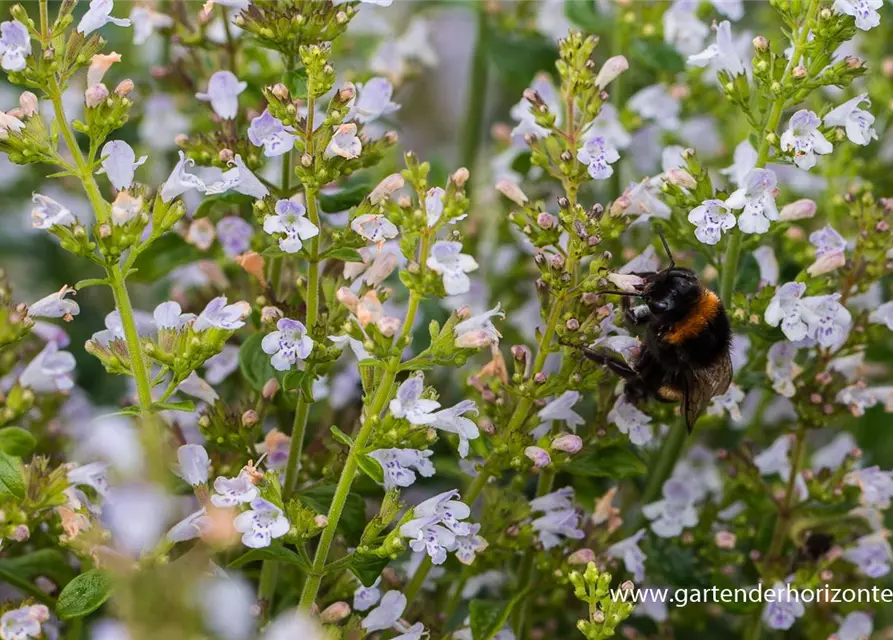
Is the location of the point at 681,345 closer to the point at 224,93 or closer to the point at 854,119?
the point at 854,119

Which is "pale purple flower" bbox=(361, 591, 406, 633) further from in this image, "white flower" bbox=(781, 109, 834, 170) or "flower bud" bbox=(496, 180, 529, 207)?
"white flower" bbox=(781, 109, 834, 170)

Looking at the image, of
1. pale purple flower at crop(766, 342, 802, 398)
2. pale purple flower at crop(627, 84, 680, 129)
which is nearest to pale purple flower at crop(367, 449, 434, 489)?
pale purple flower at crop(766, 342, 802, 398)

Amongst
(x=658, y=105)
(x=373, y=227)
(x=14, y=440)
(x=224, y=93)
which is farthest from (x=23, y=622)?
(x=658, y=105)

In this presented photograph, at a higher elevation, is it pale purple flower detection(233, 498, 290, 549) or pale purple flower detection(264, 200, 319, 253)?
pale purple flower detection(264, 200, 319, 253)

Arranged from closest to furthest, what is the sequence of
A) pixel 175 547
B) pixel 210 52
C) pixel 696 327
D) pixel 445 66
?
pixel 175 547 < pixel 696 327 < pixel 210 52 < pixel 445 66

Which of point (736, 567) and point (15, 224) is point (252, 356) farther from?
point (15, 224)

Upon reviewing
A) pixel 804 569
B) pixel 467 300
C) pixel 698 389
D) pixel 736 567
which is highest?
pixel 698 389

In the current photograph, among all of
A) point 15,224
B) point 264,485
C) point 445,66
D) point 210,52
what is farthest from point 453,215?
point 445,66
